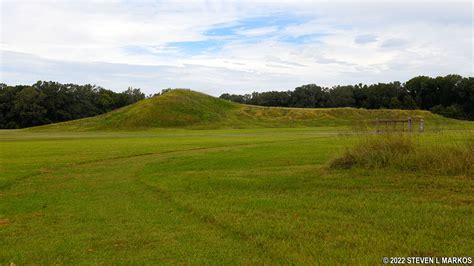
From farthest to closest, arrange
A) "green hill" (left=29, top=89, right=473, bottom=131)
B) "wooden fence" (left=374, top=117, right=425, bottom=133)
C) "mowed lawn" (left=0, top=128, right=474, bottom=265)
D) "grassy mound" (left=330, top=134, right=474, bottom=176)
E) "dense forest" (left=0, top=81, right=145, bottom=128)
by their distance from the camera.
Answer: "dense forest" (left=0, top=81, right=145, bottom=128) → "green hill" (left=29, top=89, right=473, bottom=131) → "wooden fence" (left=374, top=117, right=425, bottom=133) → "grassy mound" (left=330, top=134, right=474, bottom=176) → "mowed lawn" (left=0, top=128, right=474, bottom=265)

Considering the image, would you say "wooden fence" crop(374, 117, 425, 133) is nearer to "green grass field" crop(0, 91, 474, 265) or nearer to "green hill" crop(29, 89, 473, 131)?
"green grass field" crop(0, 91, 474, 265)

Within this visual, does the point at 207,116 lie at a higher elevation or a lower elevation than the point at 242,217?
higher

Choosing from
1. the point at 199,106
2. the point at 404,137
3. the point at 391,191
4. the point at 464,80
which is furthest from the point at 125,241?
the point at 464,80

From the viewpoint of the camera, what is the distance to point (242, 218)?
9.71m

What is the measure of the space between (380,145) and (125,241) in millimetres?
9790

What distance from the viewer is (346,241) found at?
7719mm

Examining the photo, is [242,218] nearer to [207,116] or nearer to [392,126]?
[392,126]

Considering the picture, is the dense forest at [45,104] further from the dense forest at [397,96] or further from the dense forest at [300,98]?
the dense forest at [397,96]

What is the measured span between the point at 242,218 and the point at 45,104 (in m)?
128

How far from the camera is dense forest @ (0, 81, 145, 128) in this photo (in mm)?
122650

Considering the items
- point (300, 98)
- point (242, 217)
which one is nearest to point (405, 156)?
point (242, 217)

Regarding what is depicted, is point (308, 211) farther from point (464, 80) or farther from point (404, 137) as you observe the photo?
point (464, 80)

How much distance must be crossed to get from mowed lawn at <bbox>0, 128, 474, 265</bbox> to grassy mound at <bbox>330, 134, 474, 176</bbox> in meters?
0.62

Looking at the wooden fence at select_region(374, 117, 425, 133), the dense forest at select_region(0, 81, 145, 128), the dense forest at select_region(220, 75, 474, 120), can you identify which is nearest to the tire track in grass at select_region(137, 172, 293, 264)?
the wooden fence at select_region(374, 117, 425, 133)
